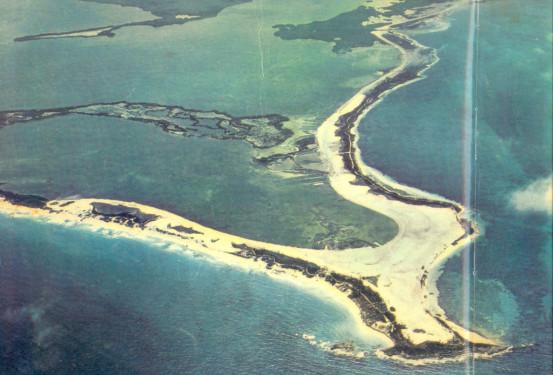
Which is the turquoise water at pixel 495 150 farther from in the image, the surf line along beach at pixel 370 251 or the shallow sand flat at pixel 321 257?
the shallow sand flat at pixel 321 257

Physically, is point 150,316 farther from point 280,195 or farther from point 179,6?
point 179,6

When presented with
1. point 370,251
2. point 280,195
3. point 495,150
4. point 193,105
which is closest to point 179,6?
point 193,105

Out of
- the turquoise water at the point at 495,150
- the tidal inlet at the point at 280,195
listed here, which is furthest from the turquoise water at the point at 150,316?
the turquoise water at the point at 495,150

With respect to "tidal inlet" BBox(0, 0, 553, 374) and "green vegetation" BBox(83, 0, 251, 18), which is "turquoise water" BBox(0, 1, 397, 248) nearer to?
"tidal inlet" BBox(0, 0, 553, 374)

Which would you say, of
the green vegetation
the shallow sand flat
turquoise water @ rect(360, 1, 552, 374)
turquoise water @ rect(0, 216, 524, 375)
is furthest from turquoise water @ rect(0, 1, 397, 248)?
turquoise water @ rect(360, 1, 552, 374)

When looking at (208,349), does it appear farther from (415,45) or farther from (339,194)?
(415,45)
